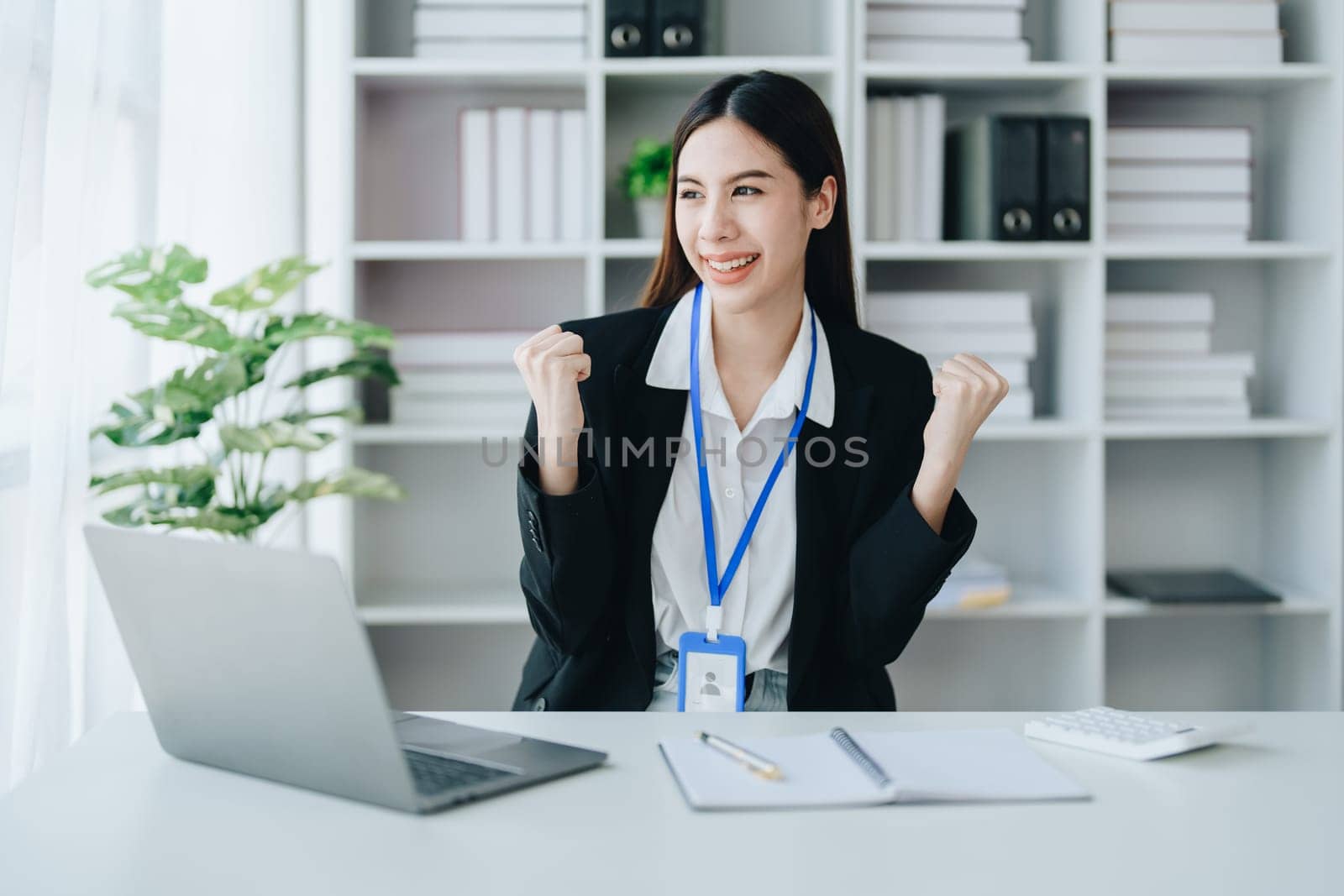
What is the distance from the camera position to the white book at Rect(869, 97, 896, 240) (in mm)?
2645

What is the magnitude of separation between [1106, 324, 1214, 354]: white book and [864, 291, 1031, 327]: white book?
0.73 feet

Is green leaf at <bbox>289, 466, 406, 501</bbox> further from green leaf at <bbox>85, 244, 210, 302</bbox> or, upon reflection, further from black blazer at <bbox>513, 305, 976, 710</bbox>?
black blazer at <bbox>513, 305, 976, 710</bbox>

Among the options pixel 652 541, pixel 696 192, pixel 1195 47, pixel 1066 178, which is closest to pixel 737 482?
pixel 652 541

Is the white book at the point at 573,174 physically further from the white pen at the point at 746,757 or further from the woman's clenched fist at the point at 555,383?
the white pen at the point at 746,757

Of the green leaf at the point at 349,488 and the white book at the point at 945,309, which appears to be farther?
the white book at the point at 945,309

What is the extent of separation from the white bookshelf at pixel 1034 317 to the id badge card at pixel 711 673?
3.66 ft

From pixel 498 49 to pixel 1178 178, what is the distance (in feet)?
4.99

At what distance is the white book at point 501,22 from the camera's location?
2588mm

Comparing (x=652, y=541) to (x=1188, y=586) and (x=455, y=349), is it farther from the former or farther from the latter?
(x=1188, y=586)

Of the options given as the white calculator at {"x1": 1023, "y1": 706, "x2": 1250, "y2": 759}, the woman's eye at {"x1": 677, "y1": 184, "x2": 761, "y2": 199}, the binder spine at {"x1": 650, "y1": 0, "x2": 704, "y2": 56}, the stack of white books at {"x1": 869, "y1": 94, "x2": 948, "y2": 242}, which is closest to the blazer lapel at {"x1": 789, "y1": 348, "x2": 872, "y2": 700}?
the woman's eye at {"x1": 677, "y1": 184, "x2": 761, "y2": 199}

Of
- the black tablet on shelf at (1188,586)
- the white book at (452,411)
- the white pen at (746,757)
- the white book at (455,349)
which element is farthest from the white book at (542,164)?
the white pen at (746,757)

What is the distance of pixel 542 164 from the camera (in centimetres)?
264

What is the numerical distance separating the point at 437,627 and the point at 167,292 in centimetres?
137

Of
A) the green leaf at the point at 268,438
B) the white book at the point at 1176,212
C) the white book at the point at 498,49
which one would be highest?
the white book at the point at 498,49
